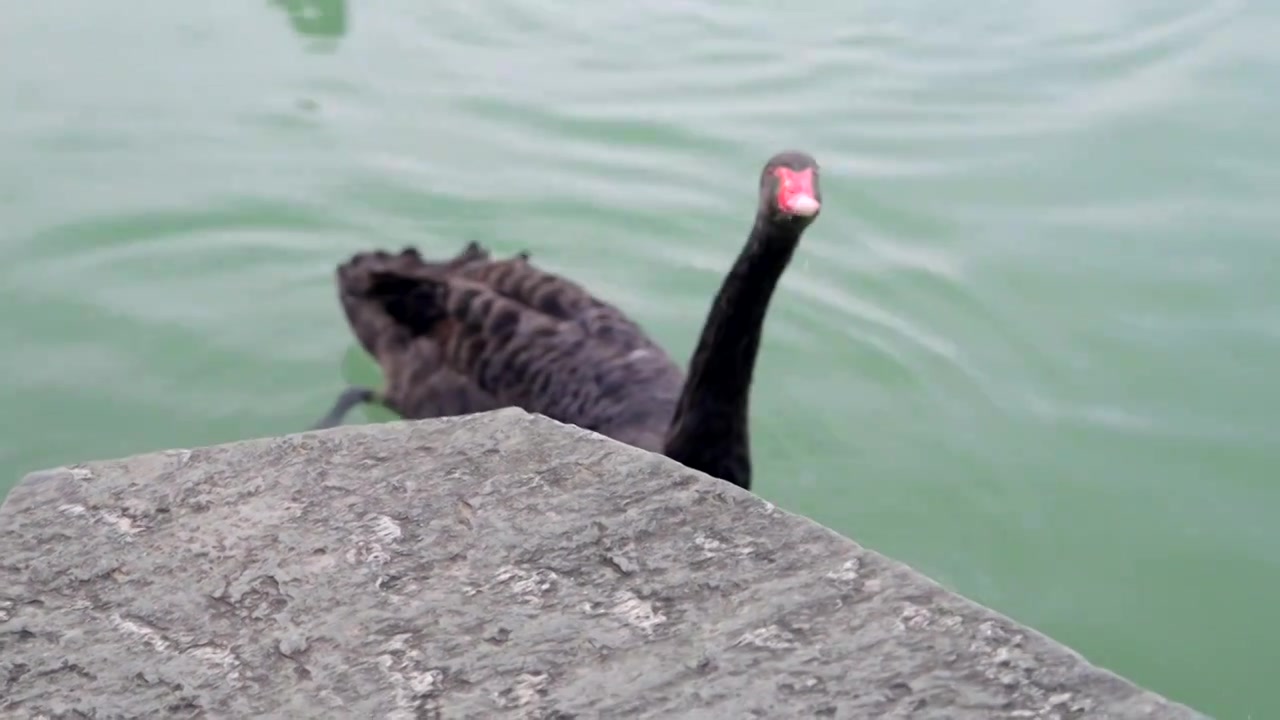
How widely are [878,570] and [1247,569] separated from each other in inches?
77.9

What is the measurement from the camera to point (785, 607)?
3.79 feet

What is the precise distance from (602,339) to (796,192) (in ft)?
3.50

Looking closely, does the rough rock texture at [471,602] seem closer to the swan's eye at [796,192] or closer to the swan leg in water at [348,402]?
the swan's eye at [796,192]

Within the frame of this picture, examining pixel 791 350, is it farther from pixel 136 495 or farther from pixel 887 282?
pixel 136 495

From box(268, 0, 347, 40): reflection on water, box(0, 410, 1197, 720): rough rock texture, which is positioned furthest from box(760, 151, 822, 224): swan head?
box(268, 0, 347, 40): reflection on water

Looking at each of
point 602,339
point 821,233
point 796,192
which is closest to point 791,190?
point 796,192

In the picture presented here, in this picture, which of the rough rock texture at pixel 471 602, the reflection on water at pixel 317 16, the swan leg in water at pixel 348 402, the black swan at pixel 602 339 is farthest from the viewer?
the reflection on water at pixel 317 16

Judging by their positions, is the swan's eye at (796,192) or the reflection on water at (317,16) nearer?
the swan's eye at (796,192)

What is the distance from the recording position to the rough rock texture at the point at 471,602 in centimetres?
107

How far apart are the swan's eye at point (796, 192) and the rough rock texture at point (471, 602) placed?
898 millimetres

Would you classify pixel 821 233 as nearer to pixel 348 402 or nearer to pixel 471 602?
pixel 348 402

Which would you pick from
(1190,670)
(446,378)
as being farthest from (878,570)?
(446,378)

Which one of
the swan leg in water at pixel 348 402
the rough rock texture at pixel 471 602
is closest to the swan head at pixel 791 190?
the rough rock texture at pixel 471 602

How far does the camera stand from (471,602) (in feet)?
3.82
